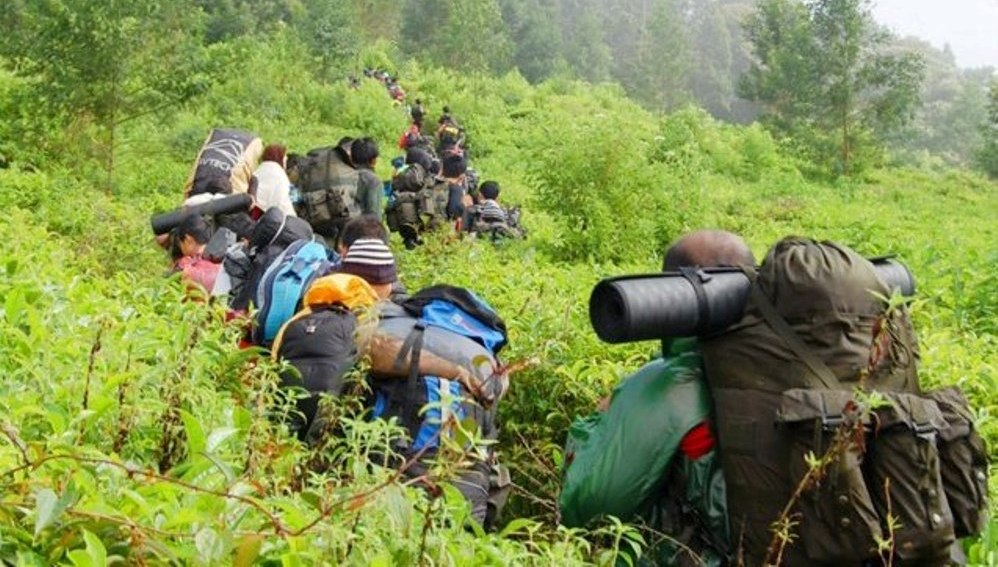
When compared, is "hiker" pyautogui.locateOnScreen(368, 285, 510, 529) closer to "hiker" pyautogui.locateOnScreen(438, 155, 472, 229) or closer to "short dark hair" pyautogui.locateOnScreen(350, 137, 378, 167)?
"short dark hair" pyautogui.locateOnScreen(350, 137, 378, 167)

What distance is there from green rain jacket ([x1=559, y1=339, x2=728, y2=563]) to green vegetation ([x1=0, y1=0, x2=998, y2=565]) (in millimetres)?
124

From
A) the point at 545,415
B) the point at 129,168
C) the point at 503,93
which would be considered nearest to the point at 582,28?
the point at 503,93

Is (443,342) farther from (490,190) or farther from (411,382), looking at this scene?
(490,190)

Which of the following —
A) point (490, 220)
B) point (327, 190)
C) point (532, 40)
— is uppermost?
point (327, 190)

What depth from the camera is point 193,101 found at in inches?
431

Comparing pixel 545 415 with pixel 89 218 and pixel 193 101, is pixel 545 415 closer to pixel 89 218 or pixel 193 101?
pixel 89 218

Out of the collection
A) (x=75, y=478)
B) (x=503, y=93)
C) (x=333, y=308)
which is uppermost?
(x=75, y=478)

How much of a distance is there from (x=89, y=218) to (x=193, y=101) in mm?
3543

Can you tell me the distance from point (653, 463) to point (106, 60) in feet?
30.3

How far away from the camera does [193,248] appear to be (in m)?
4.99

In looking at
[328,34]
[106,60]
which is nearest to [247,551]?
[106,60]

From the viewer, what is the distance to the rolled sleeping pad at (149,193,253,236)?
5238 millimetres

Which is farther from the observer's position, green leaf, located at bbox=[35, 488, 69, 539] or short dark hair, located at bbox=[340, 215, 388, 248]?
short dark hair, located at bbox=[340, 215, 388, 248]

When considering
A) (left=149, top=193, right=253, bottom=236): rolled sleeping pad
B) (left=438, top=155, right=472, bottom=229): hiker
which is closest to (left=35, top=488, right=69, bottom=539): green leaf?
(left=149, top=193, right=253, bottom=236): rolled sleeping pad
